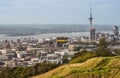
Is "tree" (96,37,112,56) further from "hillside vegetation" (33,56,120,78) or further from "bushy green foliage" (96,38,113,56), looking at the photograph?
"hillside vegetation" (33,56,120,78)

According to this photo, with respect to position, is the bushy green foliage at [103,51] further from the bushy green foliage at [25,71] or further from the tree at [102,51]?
the bushy green foliage at [25,71]

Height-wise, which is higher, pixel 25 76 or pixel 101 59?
pixel 101 59

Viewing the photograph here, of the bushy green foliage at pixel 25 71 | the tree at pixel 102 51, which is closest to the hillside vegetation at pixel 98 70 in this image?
the bushy green foliage at pixel 25 71

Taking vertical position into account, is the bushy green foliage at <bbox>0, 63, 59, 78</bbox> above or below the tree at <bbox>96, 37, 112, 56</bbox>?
below

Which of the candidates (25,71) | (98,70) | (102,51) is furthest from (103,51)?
(98,70)

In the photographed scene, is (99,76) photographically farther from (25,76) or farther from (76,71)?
(25,76)

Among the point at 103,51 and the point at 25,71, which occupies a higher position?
the point at 103,51

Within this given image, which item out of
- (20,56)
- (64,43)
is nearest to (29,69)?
(20,56)

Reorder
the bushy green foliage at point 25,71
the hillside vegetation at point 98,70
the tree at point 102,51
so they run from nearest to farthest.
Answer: the hillside vegetation at point 98,70 < the bushy green foliage at point 25,71 < the tree at point 102,51

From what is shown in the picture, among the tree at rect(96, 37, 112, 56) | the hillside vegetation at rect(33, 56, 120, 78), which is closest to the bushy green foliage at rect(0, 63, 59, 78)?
the tree at rect(96, 37, 112, 56)

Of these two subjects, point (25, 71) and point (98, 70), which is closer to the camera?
point (98, 70)

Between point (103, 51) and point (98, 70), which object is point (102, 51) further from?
point (98, 70)
